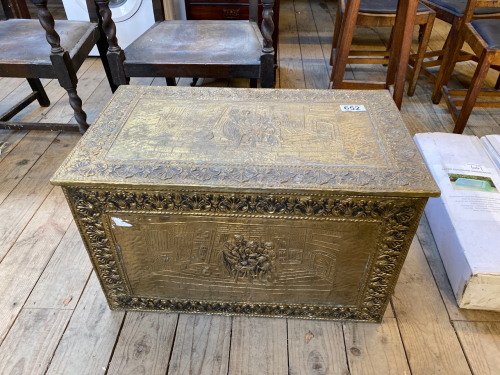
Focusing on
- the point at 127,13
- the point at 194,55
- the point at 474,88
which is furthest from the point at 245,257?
the point at 127,13

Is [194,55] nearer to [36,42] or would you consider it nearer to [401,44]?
[36,42]

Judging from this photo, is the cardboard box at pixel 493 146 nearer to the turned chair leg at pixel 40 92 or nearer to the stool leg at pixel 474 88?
the stool leg at pixel 474 88

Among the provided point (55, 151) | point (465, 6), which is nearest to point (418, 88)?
point (465, 6)

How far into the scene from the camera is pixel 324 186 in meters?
0.86

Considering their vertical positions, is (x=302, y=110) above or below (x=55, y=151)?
above

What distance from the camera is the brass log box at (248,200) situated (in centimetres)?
88

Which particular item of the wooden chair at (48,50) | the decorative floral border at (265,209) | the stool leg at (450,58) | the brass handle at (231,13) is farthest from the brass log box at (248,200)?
the brass handle at (231,13)

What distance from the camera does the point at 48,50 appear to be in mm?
1581

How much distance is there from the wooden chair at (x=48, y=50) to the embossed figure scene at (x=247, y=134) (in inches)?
23.1

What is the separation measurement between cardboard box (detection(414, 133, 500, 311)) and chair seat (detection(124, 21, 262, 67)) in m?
0.94

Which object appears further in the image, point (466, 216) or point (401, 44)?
point (401, 44)

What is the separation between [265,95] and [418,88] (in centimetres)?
170

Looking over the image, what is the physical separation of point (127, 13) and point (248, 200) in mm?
Result: 2228

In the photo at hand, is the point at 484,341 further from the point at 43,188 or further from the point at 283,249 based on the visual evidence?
the point at 43,188
